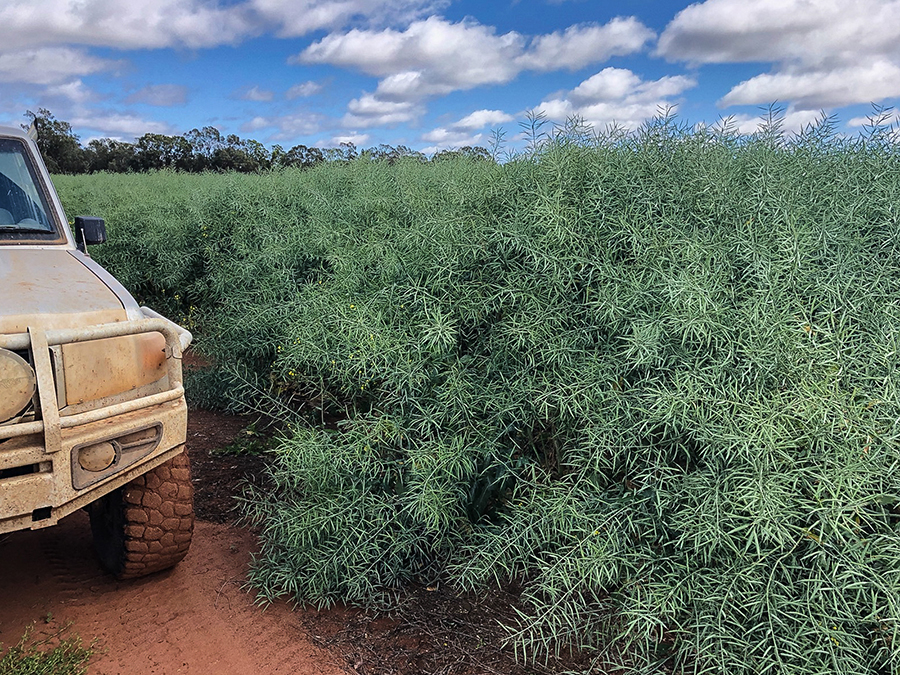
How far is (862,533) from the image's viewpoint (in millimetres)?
2568

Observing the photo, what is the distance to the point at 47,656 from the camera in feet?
9.46

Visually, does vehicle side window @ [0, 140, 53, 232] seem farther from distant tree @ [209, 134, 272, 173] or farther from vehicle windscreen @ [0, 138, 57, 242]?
distant tree @ [209, 134, 272, 173]

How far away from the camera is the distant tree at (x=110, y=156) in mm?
26547

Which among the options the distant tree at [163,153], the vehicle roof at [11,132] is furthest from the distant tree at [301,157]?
the distant tree at [163,153]

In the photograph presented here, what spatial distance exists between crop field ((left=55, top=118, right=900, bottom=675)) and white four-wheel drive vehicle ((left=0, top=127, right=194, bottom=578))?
646 mm

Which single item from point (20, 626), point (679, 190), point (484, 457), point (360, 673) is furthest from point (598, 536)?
point (20, 626)

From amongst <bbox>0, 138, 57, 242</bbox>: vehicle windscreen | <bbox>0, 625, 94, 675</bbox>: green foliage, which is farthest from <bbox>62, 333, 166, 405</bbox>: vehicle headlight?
<bbox>0, 138, 57, 242</bbox>: vehicle windscreen

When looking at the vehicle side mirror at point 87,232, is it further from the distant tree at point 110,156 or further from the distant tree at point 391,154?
the distant tree at point 110,156

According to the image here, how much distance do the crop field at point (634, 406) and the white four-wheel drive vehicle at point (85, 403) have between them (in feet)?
2.12

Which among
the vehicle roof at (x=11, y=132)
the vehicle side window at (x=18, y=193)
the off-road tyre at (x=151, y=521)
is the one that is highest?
the vehicle roof at (x=11, y=132)

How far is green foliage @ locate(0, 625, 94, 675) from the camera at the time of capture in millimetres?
2742

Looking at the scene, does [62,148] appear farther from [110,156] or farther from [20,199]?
[20,199]

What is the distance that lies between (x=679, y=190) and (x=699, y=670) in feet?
7.81

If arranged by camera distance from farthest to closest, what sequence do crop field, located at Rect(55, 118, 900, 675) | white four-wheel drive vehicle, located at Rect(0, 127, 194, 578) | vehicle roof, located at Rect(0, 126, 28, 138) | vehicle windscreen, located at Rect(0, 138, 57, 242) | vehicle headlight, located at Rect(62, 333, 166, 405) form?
vehicle roof, located at Rect(0, 126, 28, 138) → vehicle windscreen, located at Rect(0, 138, 57, 242) → vehicle headlight, located at Rect(62, 333, 166, 405) → white four-wheel drive vehicle, located at Rect(0, 127, 194, 578) → crop field, located at Rect(55, 118, 900, 675)
